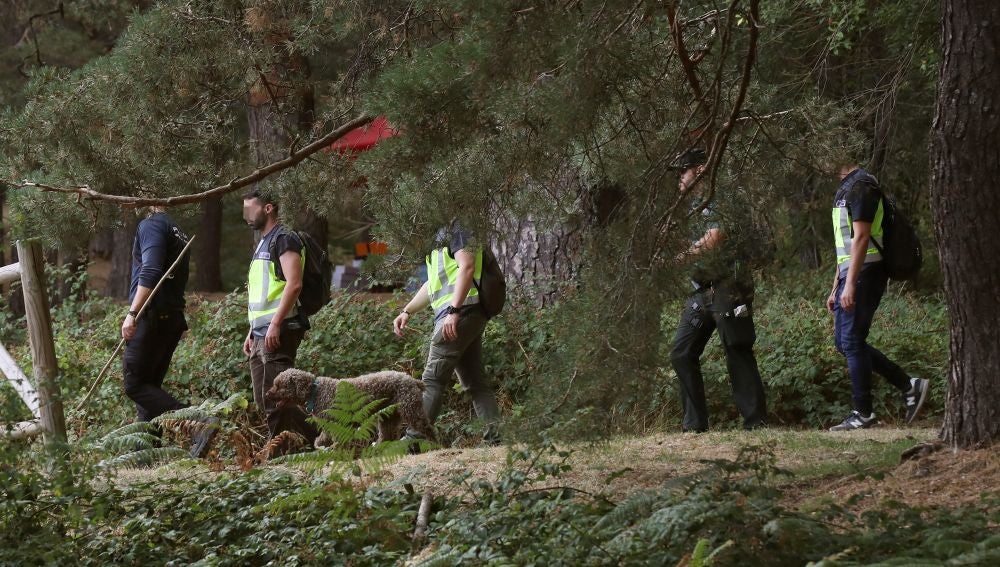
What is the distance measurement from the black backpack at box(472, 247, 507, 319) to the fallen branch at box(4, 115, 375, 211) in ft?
6.40

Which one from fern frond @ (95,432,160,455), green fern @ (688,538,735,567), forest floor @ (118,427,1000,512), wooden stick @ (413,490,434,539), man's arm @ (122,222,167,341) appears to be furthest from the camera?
man's arm @ (122,222,167,341)

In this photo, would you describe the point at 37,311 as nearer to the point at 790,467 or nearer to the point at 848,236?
the point at 790,467

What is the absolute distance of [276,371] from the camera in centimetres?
884

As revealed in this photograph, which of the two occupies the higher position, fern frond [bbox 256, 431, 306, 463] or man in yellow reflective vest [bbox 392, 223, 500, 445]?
man in yellow reflective vest [bbox 392, 223, 500, 445]

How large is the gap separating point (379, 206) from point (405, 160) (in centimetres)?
43

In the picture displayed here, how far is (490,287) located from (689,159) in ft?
8.04

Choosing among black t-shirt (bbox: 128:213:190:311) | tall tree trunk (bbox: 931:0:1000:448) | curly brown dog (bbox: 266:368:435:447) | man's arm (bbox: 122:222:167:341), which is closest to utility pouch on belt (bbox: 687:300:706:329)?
curly brown dog (bbox: 266:368:435:447)

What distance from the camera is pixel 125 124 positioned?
289 inches

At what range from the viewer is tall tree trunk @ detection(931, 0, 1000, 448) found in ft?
20.1

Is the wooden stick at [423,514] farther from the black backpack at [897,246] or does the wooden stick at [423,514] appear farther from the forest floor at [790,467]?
the black backpack at [897,246]

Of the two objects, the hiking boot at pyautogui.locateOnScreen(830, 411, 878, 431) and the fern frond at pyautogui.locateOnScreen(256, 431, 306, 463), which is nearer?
the fern frond at pyautogui.locateOnScreen(256, 431, 306, 463)

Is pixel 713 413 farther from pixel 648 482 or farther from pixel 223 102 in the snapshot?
pixel 223 102

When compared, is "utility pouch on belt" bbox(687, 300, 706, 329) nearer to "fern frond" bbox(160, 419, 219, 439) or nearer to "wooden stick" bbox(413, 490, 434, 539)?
"wooden stick" bbox(413, 490, 434, 539)

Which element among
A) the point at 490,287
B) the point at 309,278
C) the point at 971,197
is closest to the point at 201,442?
the point at 309,278
